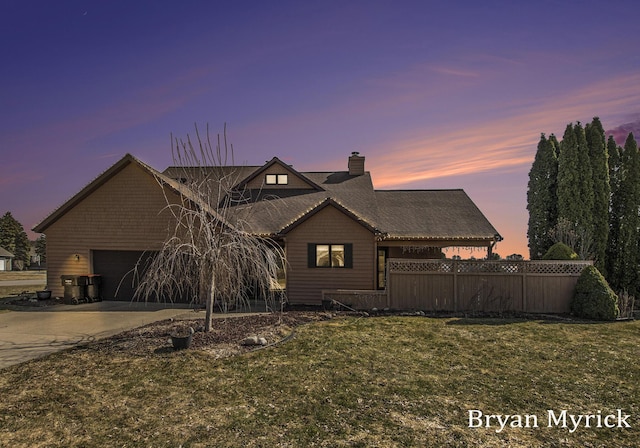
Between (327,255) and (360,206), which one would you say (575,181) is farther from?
(327,255)

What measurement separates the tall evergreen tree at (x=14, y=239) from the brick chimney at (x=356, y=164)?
224ft

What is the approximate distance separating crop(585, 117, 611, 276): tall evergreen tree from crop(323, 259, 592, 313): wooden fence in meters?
8.34

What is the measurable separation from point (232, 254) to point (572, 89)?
12.8 metres

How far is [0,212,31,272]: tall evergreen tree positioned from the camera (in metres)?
63.3

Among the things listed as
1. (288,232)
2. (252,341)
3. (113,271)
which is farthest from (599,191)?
(113,271)

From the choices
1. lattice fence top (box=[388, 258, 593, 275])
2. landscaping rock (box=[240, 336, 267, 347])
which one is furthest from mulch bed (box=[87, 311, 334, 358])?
lattice fence top (box=[388, 258, 593, 275])

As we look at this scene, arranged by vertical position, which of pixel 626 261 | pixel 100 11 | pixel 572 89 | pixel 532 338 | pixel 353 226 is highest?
pixel 100 11

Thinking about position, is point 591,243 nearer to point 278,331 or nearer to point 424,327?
point 424,327

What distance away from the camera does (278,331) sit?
985 centimetres

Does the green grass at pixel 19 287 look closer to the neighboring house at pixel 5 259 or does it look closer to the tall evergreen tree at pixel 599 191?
the neighboring house at pixel 5 259

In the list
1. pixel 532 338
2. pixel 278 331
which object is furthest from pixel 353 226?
pixel 532 338

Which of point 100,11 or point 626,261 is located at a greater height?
point 100,11

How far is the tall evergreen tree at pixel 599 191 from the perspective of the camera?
1931cm

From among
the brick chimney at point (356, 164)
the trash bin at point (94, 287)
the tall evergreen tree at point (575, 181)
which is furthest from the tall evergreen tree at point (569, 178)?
the trash bin at point (94, 287)
